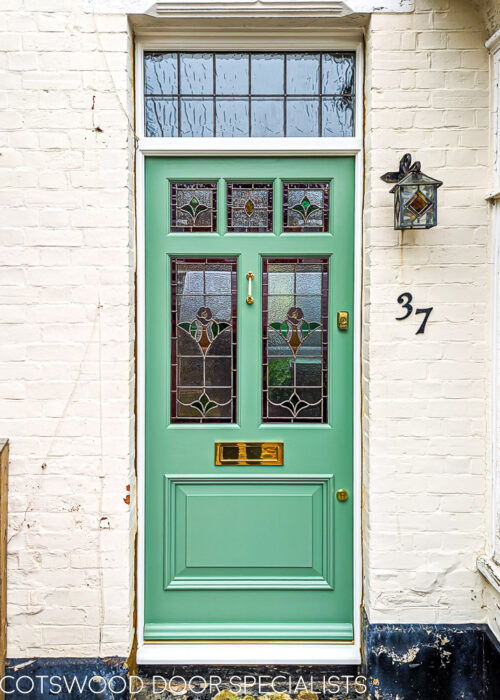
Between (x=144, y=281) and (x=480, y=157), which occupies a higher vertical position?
(x=480, y=157)

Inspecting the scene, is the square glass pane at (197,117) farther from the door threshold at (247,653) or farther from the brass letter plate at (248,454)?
the door threshold at (247,653)

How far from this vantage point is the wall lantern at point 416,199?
240 cm

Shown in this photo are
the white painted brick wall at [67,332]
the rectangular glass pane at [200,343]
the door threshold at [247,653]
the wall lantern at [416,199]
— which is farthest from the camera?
the rectangular glass pane at [200,343]

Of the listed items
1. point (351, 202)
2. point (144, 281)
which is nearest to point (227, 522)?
point (144, 281)

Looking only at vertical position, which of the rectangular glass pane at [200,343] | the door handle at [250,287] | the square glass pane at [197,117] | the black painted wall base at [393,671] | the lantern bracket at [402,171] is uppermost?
the square glass pane at [197,117]

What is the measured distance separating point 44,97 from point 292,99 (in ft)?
4.00

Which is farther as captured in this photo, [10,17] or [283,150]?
[283,150]

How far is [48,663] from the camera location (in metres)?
2.54

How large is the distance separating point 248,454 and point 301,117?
177 centimetres

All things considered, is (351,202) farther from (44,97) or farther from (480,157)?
(44,97)

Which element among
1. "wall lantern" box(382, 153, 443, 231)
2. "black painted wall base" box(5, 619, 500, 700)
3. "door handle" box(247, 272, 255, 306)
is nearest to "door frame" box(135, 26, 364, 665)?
"black painted wall base" box(5, 619, 500, 700)

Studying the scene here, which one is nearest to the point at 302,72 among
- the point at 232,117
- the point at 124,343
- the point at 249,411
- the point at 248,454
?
the point at 232,117

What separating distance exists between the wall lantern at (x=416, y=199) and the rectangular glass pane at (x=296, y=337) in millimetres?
484

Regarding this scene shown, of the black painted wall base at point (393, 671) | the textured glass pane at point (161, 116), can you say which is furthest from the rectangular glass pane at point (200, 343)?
the black painted wall base at point (393, 671)
